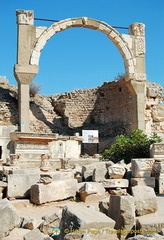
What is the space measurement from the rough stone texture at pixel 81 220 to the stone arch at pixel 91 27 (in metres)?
11.7

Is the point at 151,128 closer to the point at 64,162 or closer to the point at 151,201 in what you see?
the point at 64,162

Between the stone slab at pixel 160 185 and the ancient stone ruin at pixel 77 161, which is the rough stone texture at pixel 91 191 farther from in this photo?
the stone slab at pixel 160 185

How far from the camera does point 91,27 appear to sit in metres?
15.8

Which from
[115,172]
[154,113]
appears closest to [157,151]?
[115,172]

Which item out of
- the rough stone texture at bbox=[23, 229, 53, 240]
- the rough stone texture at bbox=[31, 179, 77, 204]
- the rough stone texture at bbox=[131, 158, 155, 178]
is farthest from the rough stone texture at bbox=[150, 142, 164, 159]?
the rough stone texture at bbox=[23, 229, 53, 240]

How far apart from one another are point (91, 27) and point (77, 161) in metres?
8.63

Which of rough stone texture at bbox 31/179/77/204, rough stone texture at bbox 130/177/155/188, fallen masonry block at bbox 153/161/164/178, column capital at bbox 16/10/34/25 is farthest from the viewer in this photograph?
column capital at bbox 16/10/34/25

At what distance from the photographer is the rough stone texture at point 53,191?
5.42 meters

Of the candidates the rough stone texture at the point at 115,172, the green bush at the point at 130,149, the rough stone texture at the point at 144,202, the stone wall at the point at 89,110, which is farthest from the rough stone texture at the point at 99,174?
the stone wall at the point at 89,110

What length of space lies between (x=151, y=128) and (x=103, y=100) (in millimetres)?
4429

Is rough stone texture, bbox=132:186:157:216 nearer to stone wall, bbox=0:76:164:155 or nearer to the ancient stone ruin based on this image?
the ancient stone ruin

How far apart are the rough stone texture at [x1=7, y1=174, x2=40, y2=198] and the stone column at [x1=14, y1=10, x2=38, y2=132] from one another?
8.14 m

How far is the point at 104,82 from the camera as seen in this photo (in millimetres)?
19984

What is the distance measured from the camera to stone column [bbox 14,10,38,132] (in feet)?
46.3
